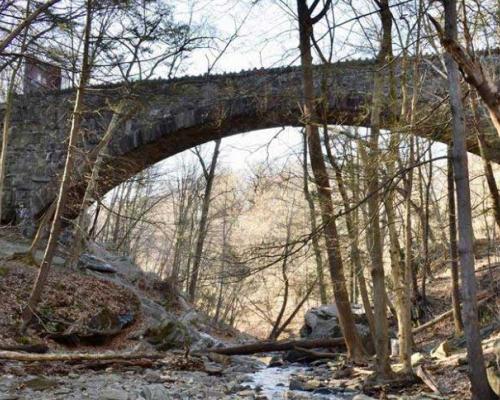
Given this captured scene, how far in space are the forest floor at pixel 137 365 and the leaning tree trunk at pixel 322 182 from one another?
0.64 m

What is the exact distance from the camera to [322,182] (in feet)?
24.4

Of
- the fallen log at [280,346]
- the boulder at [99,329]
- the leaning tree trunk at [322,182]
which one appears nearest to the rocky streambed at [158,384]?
the leaning tree trunk at [322,182]

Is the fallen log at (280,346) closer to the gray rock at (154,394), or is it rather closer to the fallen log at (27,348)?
the fallen log at (27,348)

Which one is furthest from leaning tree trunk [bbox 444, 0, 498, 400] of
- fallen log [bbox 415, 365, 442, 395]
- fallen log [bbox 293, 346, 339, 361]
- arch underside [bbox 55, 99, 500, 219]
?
arch underside [bbox 55, 99, 500, 219]

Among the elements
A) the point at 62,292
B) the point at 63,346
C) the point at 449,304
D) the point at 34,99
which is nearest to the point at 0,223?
the point at 34,99

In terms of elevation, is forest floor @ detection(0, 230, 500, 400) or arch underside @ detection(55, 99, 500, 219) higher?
arch underside @ detection(55, 99, 500, 219)

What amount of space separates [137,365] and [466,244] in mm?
4873

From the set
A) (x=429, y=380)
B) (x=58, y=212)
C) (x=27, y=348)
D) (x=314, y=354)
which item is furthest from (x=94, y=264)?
(x=429, y=380)

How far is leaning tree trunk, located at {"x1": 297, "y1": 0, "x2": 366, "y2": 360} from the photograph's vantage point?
22.1ft

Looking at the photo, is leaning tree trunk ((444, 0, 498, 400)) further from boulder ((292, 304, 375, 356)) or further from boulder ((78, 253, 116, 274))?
boulder ((78, 253, 116, 274))

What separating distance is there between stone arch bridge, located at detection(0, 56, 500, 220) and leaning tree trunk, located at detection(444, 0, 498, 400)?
514 centimetres

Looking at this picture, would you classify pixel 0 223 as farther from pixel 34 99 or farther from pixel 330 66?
pixel 330 66

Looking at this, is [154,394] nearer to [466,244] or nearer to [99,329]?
[466,244]

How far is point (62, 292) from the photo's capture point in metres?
9.88
